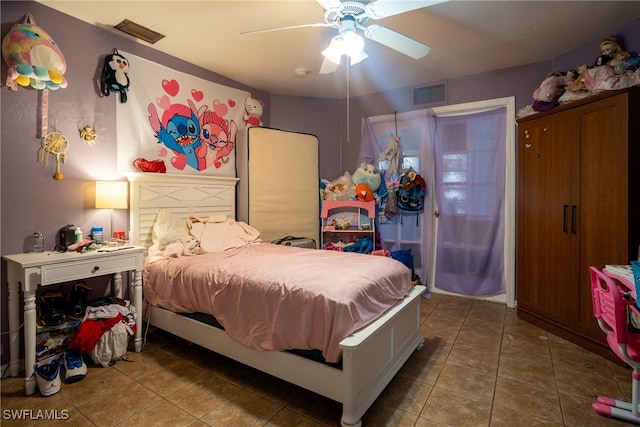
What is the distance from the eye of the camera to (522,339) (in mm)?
2650

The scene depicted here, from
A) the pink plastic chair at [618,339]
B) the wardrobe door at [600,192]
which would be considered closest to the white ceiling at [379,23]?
the wardrobe door at [600,192]

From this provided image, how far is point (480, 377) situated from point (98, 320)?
2.61 meters

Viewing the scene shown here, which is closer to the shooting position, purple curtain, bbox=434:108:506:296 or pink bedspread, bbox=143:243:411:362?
pink bedspread, bbox=143:243:411:362

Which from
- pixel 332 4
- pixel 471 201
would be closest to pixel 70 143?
pixel 332 4

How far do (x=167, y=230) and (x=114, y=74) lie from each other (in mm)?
1338

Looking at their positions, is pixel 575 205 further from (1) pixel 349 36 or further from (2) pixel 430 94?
Answer: (1) pixel 349 36

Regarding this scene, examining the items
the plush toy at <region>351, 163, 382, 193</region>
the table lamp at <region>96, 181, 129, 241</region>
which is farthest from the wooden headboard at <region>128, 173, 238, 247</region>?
the plush toy at <region>351, 163, 382, 193</region>

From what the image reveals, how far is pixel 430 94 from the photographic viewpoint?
3.88 metres

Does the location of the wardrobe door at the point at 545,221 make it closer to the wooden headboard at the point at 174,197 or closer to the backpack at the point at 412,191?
the backpack at the point at 412,191

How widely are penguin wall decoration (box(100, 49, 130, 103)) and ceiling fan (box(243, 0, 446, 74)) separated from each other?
1.37 metres

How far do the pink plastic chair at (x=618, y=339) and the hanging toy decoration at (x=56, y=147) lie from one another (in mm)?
3490

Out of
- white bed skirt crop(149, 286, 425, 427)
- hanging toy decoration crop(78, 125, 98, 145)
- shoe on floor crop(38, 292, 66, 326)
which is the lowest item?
white bed skirt crop(149, 286, 425, 427)

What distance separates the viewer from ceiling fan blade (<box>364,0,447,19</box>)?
166 centimetres

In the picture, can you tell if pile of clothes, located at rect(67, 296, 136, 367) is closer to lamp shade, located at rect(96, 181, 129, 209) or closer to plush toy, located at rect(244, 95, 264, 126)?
lamp shade, located at rect(96, 181, 129, 209)
